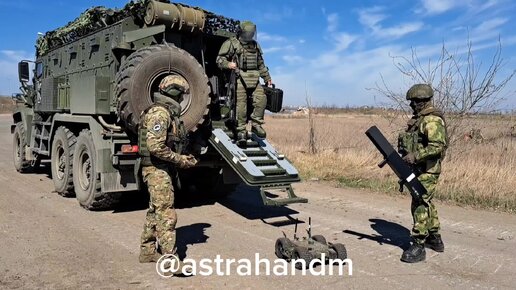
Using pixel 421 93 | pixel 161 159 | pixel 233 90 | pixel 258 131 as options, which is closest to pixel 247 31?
pixel 233 90

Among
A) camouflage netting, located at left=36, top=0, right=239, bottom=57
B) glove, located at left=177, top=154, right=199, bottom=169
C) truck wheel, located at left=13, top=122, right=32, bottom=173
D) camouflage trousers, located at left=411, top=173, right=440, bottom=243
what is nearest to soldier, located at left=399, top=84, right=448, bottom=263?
camouflage trousers, located at left=411, top=173, right=440, bottom=243

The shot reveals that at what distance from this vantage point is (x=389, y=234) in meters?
6.25

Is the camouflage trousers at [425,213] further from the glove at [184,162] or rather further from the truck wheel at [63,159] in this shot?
the truck wheel at [63,159]

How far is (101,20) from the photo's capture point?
8.21m

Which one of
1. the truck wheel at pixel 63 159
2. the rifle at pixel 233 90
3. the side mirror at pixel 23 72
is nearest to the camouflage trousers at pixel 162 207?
the rifle at pixel 233 90

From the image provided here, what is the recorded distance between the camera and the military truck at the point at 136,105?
6645 millimetres

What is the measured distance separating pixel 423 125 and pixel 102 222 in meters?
4.46

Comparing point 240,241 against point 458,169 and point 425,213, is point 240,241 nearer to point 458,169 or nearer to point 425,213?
point 425,213

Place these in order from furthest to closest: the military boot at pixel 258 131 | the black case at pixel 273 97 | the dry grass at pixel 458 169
Answer: the dry grass at pixel 458 169 → the black case at pixel 273 97 → the military boot at pixel 258 131

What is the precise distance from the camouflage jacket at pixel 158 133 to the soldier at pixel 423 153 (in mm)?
2536

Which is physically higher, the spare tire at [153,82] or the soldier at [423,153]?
the spare tire at [153,82]

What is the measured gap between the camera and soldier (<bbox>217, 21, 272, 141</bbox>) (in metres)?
7.36

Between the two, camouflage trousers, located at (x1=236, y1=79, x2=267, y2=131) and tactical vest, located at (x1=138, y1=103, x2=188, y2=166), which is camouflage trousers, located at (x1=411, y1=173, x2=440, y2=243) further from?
camouflage trousers, located at (x1=236, y1=79, x2=267, y2=131)

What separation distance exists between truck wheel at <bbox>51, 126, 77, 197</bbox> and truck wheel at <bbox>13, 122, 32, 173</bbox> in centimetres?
281
